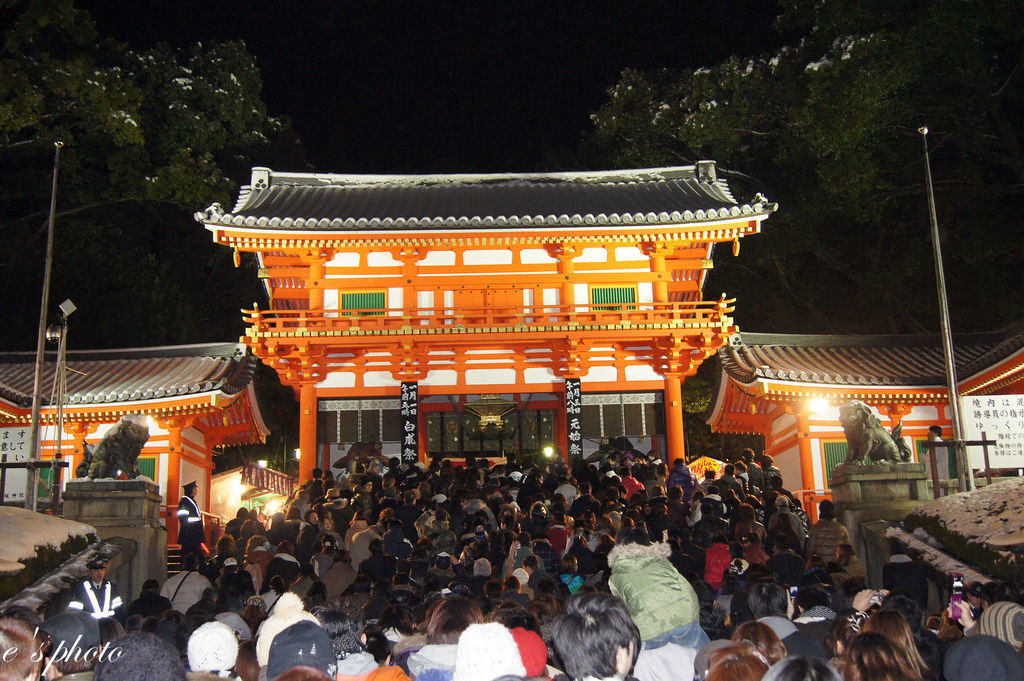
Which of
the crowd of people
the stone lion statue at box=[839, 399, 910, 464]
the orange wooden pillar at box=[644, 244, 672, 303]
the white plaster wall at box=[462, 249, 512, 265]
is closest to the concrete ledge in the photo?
the stone lion statue at box=[839, 399, 910, 464]

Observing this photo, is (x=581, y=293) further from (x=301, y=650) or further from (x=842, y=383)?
(x=301, y=650)

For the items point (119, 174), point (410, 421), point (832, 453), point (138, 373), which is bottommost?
point (832, 453)

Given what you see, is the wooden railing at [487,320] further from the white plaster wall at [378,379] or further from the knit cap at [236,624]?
the knit cap at [236,624]

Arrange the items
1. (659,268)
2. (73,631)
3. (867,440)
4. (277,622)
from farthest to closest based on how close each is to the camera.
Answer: (659,268) < (867,440) < (73,631) < (277,622)

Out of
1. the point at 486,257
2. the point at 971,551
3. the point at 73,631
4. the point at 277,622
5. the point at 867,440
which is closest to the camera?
the point at 277,622

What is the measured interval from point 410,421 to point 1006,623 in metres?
16.4

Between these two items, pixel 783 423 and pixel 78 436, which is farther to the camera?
pixel 783 423

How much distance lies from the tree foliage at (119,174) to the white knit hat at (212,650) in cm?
2155

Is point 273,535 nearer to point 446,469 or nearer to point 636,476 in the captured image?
point 446,469

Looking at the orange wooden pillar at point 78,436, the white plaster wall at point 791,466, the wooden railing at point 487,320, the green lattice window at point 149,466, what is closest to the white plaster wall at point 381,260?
the wooden railing at point 487,320

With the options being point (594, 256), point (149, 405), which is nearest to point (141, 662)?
point (149, 405)

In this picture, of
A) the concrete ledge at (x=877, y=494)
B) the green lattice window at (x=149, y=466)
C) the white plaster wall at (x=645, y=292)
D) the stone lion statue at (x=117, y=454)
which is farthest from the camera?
the white plaster wall at (x=645, y=292)

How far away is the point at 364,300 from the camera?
880 inches

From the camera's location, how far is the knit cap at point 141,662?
4508 mm
